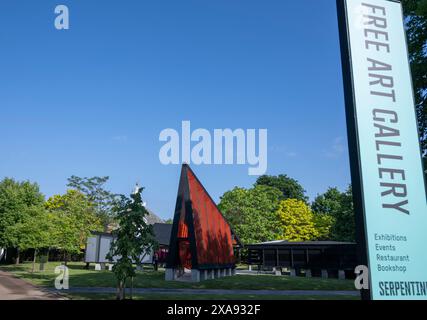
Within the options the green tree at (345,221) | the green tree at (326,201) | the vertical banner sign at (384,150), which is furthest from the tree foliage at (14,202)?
Result: the green tree at (326,201)

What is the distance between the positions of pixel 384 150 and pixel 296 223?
58.7 m

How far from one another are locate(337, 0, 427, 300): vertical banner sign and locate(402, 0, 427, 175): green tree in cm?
668

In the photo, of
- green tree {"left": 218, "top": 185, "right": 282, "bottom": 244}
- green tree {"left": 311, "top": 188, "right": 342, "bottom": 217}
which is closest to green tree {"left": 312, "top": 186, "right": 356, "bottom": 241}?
green tree {"left": 218, "top": 185, "right": 282, "bottom": 244}

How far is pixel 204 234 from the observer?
31.6m

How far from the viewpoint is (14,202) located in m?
45.8

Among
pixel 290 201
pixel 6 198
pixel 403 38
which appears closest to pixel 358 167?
pixel 403 38

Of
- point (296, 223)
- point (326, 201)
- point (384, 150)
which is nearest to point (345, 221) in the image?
point (296, 223)

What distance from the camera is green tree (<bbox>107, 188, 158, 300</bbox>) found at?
15703 millimetres

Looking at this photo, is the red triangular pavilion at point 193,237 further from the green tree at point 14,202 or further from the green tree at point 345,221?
the green tree at point 345,221

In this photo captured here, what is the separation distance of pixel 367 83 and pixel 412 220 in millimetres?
4604

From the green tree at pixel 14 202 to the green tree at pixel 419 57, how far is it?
4393 cm

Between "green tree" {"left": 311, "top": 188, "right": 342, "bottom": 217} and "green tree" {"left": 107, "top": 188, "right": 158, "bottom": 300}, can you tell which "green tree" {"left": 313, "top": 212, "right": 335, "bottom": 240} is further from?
"green tree" {"left": 107, "top": 188, "right": 158, "bottom": 300}

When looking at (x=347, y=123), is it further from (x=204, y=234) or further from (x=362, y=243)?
(x=204, y=234)
